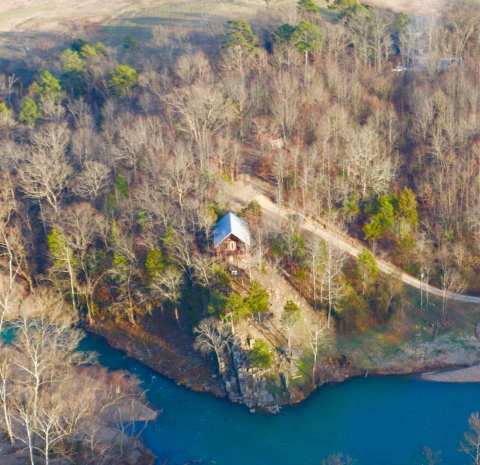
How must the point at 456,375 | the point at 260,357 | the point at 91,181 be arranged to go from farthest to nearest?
the point at 91,181 → the point at 456,375 → the point at 260,357

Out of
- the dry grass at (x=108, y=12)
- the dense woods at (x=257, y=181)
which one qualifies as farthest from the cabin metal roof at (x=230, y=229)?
the dry grass at (x=108, y=12)

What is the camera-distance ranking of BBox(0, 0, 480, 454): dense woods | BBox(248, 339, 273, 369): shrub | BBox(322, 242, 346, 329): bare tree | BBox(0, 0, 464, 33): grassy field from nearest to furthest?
BBox(248, 339, 273, 369): shrub, BBox(322, 242, 346, 329): bare tree, BBox(0, 0, 480, 454): dense woods, BBox(0, 0, 464, 33): grassy field

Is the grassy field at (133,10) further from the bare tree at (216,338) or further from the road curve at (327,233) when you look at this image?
the bare tree at (216,338)

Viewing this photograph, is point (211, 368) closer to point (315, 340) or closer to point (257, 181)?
point (315, 340)

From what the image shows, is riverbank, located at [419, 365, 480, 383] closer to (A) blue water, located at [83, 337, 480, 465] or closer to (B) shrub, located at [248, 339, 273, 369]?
(A) blue water, located at [83, 337, 480, 465]

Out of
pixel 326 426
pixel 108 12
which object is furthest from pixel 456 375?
pixel 108 12

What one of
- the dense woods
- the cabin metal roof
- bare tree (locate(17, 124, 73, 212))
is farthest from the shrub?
bare tree (locate(17, 124, 73, 212))
